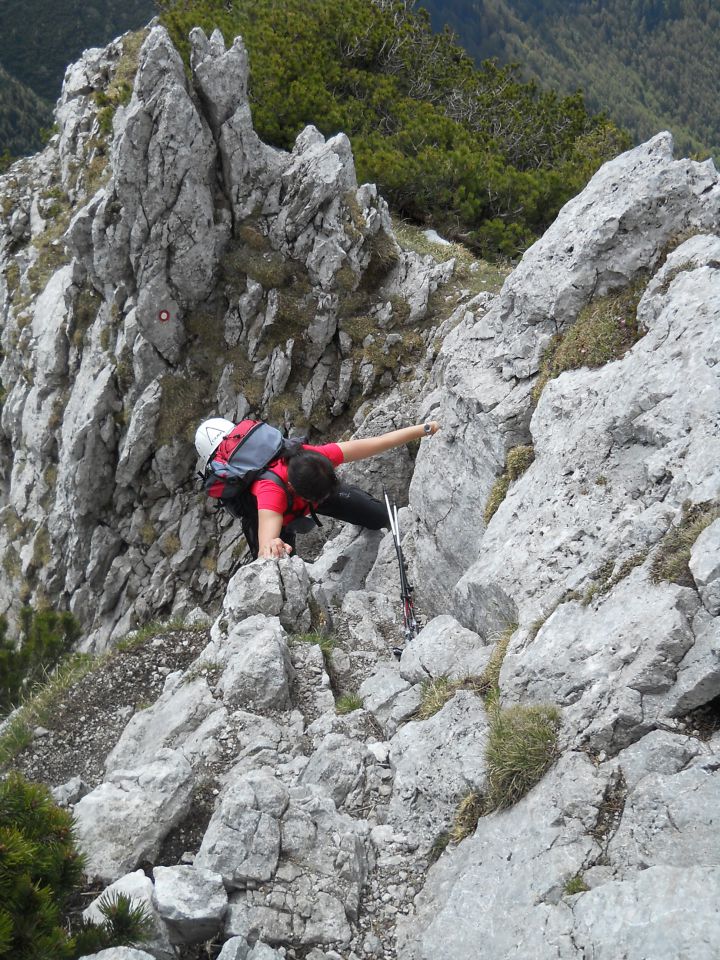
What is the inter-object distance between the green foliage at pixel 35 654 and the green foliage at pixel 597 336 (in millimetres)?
10605

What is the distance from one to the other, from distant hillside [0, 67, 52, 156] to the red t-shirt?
545ft

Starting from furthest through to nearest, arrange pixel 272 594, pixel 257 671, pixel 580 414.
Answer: pixel 272 594
pixel 580 414
pixel 257 671

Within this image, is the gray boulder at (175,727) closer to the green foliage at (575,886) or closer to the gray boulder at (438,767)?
the gray boulder at (438,767)

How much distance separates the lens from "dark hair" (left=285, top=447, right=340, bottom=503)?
31.7 feet

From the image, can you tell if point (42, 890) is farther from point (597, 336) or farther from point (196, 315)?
point (196, 315)

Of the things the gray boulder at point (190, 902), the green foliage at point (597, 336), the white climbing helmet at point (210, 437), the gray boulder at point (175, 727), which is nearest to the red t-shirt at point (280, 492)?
the white climbing helmet at point (210, 437)

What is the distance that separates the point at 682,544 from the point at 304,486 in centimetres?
512

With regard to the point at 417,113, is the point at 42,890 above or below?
below

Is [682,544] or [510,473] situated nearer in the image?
[682,544]

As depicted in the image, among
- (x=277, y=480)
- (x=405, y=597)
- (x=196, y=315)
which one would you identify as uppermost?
(x=196, y=315)

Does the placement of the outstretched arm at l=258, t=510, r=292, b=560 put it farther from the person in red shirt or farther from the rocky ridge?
the rocky ridge

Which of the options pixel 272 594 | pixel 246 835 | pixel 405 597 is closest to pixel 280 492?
pixel 272 594

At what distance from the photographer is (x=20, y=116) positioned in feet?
520

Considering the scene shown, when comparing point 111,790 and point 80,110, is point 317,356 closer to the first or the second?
point 111,790
